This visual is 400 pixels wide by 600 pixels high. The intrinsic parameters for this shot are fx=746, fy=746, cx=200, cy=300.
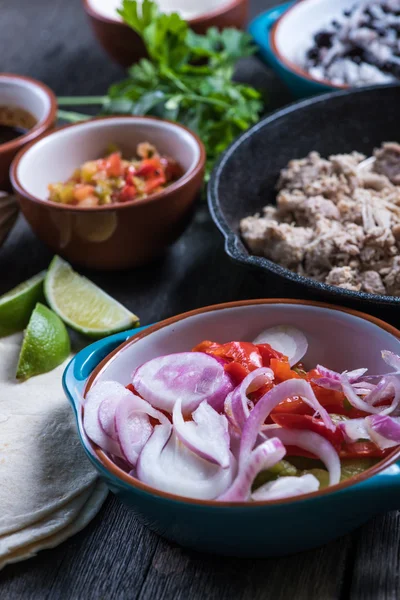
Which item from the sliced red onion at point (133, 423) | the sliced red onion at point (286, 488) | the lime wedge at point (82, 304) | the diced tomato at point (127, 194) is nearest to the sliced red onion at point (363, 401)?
the sliced red onion at point (286, 488)

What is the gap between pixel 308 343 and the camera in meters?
1.93

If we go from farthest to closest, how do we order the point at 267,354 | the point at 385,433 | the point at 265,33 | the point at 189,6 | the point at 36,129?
1. the point at 189,6
2. the point at 265,33
3. the point at 36,129
4. the point at 267,354
5. the point at 385,433

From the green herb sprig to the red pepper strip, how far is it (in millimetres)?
1694

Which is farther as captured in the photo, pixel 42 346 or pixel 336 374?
pixel 42 346

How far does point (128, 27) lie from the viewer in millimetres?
3486

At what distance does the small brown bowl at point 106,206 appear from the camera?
2463 mm

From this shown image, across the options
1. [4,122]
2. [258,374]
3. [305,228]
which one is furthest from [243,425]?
[4,122]

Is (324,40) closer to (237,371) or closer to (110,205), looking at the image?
(110,205)

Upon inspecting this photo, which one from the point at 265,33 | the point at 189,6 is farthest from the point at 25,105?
the point at 189,6

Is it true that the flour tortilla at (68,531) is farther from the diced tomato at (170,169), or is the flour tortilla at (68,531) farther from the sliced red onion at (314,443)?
the diced tomato at (170,169)

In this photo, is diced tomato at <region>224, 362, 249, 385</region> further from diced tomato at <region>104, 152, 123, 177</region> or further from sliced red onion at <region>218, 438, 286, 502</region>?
diced tomato at <region>104, 152, 123, 177</region>

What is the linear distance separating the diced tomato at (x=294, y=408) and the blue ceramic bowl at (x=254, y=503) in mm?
227

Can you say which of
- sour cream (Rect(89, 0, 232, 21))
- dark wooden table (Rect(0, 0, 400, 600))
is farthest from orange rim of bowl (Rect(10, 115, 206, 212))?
sour cream (Rect(89, 0, 232, 21))

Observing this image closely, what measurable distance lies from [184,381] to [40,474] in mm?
453
